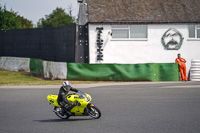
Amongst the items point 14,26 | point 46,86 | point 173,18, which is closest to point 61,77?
point 46,86

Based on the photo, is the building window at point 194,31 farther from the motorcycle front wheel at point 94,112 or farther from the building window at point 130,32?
the motorcycle front wheel at point 94,112

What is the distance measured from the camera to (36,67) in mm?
30234

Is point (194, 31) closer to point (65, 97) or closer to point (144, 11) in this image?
point (144, 11)

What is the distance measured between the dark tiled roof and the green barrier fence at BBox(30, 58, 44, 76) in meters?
5.05

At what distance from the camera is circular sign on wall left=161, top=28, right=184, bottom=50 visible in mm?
31156

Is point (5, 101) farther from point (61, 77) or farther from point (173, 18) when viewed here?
point (173, 18)

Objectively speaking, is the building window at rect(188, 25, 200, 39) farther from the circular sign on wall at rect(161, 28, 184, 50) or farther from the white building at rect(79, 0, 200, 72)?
the circular sign on wall at rect(161, 28, 184, 50)

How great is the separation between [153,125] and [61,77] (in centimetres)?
1589

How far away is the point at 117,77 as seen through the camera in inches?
1000

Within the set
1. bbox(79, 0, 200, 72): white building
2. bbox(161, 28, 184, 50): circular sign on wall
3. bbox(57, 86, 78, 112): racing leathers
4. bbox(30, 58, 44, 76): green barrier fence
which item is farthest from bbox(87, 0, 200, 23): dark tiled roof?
bbox(57, 86, 78, 112): racing leathers

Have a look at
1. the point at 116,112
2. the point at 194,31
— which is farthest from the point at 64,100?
the point at 194,31

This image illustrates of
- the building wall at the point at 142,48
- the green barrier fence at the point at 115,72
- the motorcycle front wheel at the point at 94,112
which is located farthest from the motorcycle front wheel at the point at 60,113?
the building wall at the point at 142,48

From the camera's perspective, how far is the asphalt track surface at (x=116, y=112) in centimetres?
1039

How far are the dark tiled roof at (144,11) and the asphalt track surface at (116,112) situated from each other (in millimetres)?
11008
